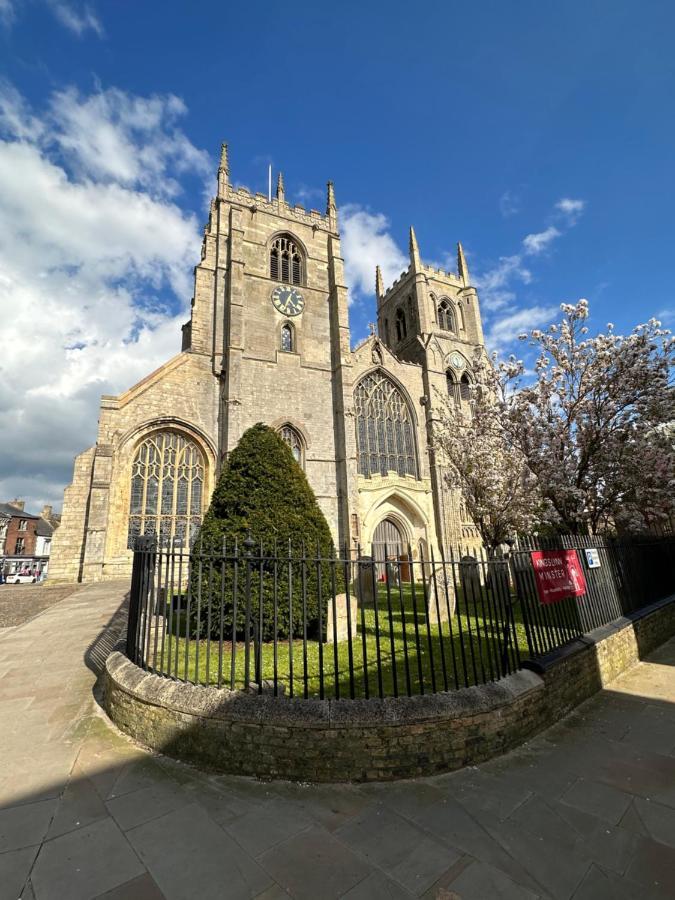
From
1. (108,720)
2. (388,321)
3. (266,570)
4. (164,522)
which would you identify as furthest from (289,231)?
(108,720)

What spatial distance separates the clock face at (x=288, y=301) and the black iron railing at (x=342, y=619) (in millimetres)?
17743

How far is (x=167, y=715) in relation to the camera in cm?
A: 404

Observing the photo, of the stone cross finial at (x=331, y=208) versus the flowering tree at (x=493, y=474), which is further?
the stone cross finial at (x=331, y=208)

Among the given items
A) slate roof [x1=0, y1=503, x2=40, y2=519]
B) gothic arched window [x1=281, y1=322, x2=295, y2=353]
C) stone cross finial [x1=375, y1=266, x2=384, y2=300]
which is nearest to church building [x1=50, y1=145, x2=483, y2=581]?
gothic arched window [x1=281, y1=322, x2=295, y2=353]

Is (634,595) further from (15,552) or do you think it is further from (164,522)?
(15,552)

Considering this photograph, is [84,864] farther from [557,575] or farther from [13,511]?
[13,511]

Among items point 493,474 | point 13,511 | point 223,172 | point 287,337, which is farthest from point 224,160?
point 13,511

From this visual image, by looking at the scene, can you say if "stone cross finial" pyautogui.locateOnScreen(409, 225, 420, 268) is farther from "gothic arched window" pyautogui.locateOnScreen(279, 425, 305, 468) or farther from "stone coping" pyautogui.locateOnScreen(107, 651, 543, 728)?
"stone coping" pyautogui.locateOnScreen(107, 651, 543, 728)

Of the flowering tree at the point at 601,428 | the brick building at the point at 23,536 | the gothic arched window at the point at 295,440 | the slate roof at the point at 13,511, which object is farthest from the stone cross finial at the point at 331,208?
the slate roof at the point at 13,511

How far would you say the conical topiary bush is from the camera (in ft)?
22.3

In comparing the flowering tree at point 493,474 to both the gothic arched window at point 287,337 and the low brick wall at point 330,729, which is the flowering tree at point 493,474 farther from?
the gothic arched window at point 287,337

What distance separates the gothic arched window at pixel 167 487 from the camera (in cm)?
1777

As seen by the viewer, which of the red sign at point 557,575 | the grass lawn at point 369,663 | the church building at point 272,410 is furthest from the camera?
the church building at point 272,410

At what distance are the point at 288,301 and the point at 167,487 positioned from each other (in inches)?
476
